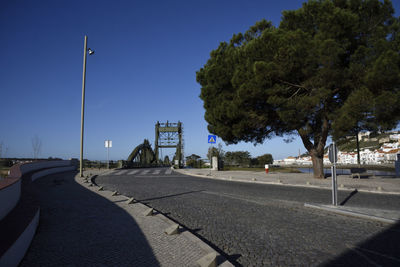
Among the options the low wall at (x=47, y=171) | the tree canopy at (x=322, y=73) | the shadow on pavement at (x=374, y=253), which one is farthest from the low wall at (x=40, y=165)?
the tree canopy at (x=322, y=73)

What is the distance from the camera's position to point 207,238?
432cm

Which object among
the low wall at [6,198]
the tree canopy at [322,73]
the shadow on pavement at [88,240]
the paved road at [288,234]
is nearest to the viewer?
the shadow on pavement at [88,240]

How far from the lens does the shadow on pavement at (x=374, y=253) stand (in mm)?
3287

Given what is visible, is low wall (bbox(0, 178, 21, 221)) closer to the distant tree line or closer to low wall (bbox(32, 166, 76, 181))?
low wall (bbox(32, 166, 76, 181))

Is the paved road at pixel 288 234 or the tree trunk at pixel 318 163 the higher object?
the tree trunk at pixel 318 163

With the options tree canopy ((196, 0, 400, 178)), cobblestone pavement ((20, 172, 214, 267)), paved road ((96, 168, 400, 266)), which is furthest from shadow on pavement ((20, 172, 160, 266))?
tree canopy ((196, 0, 400, 178))

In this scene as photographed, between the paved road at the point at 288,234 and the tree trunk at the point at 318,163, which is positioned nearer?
the paved road at the point at 288,234

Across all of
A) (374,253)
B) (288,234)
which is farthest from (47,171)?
(374,253)

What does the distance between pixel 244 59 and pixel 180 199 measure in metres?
11.3

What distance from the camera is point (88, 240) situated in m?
4.02

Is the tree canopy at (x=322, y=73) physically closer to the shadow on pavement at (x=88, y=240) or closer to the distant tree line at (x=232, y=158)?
the shadow on pavement at (x=88, y=240)

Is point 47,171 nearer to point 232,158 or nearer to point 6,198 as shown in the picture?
point 6,198

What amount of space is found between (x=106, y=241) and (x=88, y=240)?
0.32 m

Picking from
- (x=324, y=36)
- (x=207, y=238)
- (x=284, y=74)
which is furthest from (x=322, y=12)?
(x=207, y=238)
